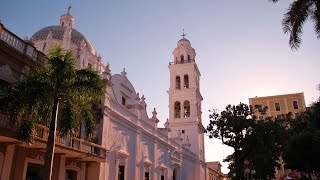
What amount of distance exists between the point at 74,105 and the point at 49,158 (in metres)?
2.27

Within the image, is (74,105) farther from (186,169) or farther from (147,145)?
(186,169)

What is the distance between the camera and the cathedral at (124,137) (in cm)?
1597

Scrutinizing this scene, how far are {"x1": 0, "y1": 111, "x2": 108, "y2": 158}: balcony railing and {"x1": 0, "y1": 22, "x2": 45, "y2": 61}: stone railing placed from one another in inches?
146

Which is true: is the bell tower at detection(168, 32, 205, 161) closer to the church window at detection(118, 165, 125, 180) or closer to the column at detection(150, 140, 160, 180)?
the column at detection(150, 140, 160, 180)

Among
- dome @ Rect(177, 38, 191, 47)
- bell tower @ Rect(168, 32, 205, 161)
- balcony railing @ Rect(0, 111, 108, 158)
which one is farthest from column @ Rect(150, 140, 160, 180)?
dome @ Rect(177, 38, 191, 47)

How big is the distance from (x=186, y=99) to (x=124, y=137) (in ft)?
68.4

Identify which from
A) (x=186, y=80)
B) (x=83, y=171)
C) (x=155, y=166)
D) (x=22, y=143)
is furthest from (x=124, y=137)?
(x=186, y=80)

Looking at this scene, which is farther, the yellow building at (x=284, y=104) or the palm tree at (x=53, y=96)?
the yellow building at (x=284, y=104)

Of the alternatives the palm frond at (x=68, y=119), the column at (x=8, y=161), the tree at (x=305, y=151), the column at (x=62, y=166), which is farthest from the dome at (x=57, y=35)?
the tree at (x=305, y=151)

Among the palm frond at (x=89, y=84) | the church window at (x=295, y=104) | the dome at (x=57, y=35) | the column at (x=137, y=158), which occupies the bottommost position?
the column at (x=137, y=158)

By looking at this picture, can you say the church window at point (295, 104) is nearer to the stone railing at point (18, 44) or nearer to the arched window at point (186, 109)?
the arched window at point (186, 109)

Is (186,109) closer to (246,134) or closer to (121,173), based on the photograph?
(246,134)

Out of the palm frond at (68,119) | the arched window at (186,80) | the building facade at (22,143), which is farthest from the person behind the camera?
the arched window at (186,80)

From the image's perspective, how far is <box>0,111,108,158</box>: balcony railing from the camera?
1275 cm
